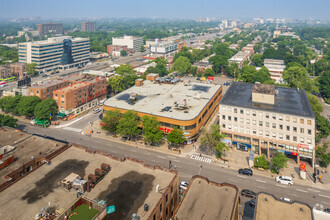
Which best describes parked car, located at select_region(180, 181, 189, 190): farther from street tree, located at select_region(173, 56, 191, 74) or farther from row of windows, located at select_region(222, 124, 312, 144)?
street tree, located at select_region(173, 56, 191, 74)

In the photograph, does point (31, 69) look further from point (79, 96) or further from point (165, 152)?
point (165, 152)

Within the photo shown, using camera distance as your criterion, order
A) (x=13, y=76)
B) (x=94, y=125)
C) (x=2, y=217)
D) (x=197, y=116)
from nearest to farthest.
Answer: (x=2, y=217)
(x=197, y=116)
(x=94, y=125)
(x=13, y=76)

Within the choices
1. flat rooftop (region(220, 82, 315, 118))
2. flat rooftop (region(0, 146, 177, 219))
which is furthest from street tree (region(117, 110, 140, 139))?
flat rooftop (region(220, 82, 315, 118))

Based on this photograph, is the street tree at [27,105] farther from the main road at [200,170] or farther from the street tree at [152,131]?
the street tree at [152,131]

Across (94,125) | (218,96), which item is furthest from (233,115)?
(94,125)

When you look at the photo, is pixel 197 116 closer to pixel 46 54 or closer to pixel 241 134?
pixel 241 134

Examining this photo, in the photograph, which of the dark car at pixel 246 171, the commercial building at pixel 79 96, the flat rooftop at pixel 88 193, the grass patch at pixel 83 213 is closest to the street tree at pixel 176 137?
the dark car at pixel 246 171

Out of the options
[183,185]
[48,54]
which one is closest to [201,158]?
[183,185]
